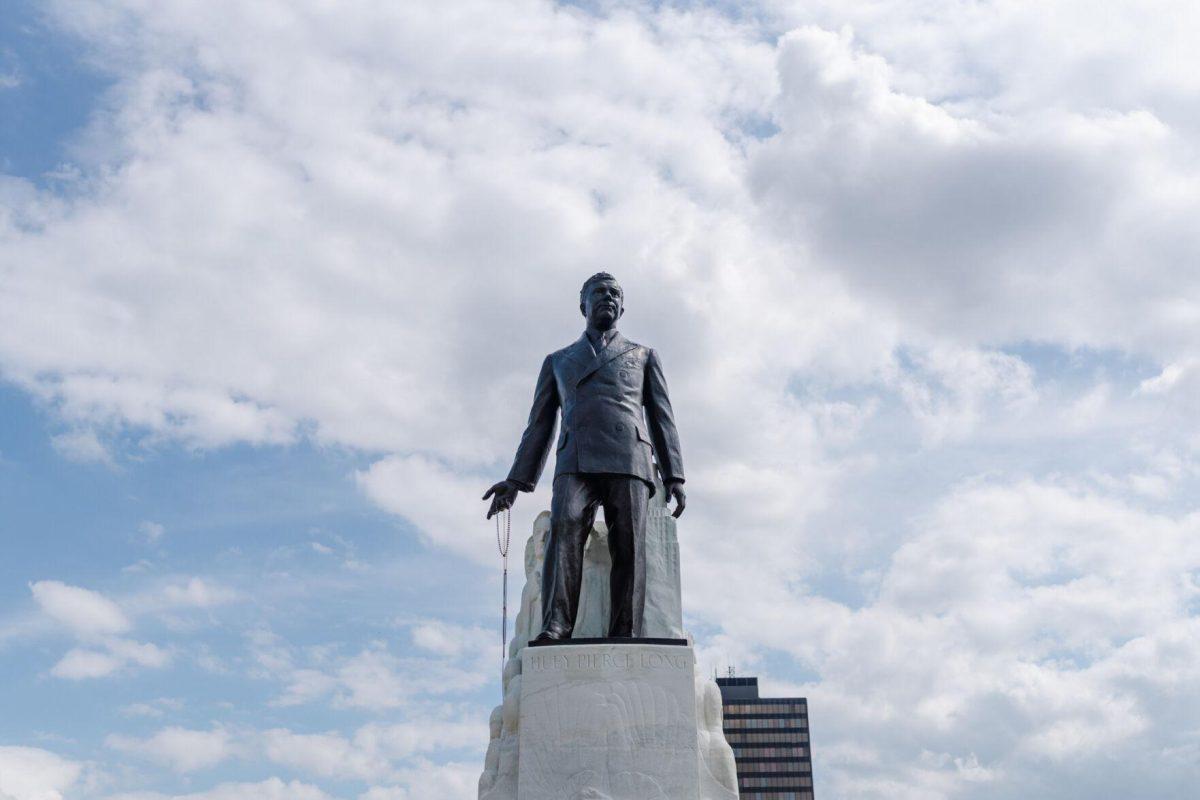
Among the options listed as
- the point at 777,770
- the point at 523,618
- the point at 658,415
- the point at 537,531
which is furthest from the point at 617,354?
the point at 777,770

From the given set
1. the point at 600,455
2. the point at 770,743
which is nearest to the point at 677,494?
the point at 600,455

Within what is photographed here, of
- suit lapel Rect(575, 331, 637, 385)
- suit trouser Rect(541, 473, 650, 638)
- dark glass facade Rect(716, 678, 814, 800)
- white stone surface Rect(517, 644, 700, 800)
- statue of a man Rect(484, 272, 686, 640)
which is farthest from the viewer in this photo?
dark glass facade Rect(716, 678, 814, 800)

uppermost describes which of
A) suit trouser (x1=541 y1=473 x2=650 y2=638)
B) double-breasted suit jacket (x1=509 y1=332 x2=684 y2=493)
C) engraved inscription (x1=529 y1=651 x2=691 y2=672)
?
double-breasted suit jacket (x1=509 y1=332 x2=684 y2=493)

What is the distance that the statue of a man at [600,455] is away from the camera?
10.9 metres

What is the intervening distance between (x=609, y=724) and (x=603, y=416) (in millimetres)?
2908

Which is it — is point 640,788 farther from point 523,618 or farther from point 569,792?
point 523,618

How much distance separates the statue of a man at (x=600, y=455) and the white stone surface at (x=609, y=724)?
49cm

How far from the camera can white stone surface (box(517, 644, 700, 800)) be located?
975cm

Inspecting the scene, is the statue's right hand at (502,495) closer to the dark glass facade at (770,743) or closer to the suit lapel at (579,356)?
the suit lapel at (579,356)

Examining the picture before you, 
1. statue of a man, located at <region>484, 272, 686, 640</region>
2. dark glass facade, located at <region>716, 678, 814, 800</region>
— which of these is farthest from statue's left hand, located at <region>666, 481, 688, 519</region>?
dark glass facade, located at <region>716, 678, 814, 800</region>

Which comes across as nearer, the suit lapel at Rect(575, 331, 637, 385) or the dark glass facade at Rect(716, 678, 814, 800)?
the suit lapel at Rect(575, 331, 637, 385)

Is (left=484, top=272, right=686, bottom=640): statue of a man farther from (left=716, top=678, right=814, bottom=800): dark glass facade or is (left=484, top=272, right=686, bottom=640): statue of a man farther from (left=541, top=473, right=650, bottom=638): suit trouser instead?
(left=716, top=678, right=814, bottom=800): dark glass facade

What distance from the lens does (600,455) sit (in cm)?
1116

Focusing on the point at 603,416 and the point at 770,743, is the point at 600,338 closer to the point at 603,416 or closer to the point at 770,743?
the point at 603,416
